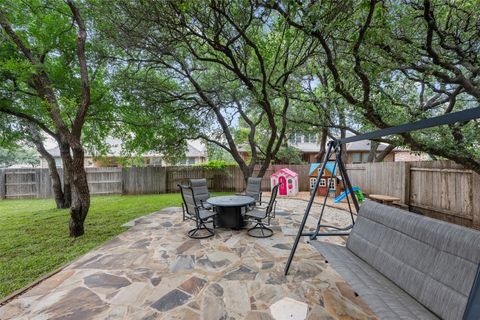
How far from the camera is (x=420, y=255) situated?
177 cm

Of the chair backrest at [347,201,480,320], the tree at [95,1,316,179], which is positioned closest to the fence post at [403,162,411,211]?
the tree at [95,1,316,179]

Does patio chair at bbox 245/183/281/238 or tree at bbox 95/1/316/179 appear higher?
tree at bbox 95/1/316/179

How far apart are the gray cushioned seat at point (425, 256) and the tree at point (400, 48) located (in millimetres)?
3139

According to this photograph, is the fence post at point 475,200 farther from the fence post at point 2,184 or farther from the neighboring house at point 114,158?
the fence post at point 2,184

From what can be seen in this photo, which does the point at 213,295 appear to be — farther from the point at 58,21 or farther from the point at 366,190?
the point at 366,190

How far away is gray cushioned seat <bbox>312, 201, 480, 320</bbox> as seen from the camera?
1.43 meters

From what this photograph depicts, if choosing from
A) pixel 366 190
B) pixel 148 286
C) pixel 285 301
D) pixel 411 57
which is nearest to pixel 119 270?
pixel 148 286

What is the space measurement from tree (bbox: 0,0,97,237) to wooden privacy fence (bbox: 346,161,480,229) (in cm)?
827

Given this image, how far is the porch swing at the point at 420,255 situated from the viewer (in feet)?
4.54

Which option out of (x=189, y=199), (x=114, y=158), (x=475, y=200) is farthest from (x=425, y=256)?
(x=114, y=158)

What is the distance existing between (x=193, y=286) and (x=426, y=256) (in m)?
2.40

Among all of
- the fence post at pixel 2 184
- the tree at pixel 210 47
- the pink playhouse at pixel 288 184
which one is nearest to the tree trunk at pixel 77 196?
the tree at pixel 210 47

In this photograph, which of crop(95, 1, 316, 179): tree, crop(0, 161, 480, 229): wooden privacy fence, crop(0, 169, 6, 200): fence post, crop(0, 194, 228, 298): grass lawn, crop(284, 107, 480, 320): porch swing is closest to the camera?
crop(284, 107, 480, 320): porch swing

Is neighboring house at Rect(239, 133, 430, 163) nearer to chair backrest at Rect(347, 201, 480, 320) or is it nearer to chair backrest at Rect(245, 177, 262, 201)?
chair backrest at Rect(245, 177, 262, 201)
